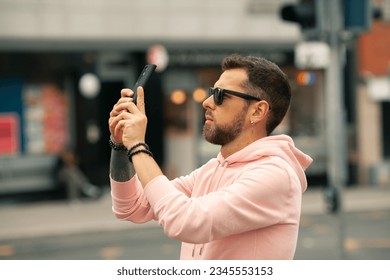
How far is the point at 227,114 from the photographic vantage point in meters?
2.64

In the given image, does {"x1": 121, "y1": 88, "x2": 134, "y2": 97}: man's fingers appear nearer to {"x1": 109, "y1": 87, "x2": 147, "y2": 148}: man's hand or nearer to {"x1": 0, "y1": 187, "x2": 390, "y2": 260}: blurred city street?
{"x1": 109, "y1": 87, "x2": 147, "y2": 148}: man's hand

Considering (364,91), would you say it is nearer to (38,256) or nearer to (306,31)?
(38,256)

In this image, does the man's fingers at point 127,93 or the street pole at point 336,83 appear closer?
the man's fingers at point 127,93

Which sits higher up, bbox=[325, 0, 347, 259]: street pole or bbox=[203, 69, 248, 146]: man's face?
bbox=[203, 69, 248, 146]: man's face

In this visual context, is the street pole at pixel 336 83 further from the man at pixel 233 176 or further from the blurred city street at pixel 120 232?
the man at pixel 233 176

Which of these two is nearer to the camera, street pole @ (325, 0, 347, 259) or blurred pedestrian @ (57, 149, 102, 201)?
street pole @ (325, 0, 347, 259)

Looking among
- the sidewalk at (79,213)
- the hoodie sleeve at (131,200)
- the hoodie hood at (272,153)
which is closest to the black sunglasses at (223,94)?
the hoodie hood at (272,153)

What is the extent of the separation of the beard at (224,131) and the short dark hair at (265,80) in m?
0.10

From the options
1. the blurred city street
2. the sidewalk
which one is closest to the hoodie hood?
the blurred city street

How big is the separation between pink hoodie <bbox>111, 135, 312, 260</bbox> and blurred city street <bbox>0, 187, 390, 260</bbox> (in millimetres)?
7175

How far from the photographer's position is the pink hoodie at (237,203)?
7.80 feet

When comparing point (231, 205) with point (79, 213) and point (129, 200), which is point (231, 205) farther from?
point (79, 213)

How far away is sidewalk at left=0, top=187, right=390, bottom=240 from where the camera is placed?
14742 mm

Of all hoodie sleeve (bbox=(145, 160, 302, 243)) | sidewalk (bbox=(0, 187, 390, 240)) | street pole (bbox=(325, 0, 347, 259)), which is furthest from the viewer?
sidewalk (bbox=(0, 187, 390, 240))
